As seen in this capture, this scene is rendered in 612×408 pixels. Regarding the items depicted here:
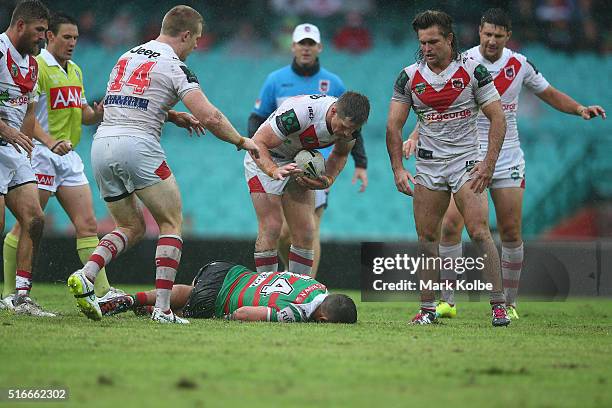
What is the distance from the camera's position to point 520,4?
53.5 ft

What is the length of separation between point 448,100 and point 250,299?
2050 mm

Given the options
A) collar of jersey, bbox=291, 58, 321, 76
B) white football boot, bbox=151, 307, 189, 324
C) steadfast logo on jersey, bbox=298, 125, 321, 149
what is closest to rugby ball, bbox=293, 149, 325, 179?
steadfast logo on jersey, bbox=298, 125, 321, 149

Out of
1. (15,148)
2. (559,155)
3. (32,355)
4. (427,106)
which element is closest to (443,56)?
(427,106)

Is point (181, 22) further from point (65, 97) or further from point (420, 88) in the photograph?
point (65, 97)

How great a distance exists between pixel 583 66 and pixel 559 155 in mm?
1704

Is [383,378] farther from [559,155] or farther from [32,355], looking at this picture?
[559,155]

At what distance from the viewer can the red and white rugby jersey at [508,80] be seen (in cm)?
872

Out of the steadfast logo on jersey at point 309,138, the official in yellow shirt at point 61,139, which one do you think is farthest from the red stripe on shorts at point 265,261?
the official in yellow shirt at point 61,139

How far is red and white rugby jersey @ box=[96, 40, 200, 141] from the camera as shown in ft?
22.9

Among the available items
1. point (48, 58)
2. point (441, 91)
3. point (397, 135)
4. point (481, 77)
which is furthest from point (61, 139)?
point (481, 77)

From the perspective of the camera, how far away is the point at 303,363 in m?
5.01

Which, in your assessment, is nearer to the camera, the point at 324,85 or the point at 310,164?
the point at 310,164

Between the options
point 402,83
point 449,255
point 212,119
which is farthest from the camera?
point 449,255

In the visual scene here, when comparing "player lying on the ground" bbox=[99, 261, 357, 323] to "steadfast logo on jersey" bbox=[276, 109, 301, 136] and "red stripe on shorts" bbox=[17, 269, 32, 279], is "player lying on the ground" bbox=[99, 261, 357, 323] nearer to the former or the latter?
"red stripe on shorts" bbox=[17, 269, 32, 279]
